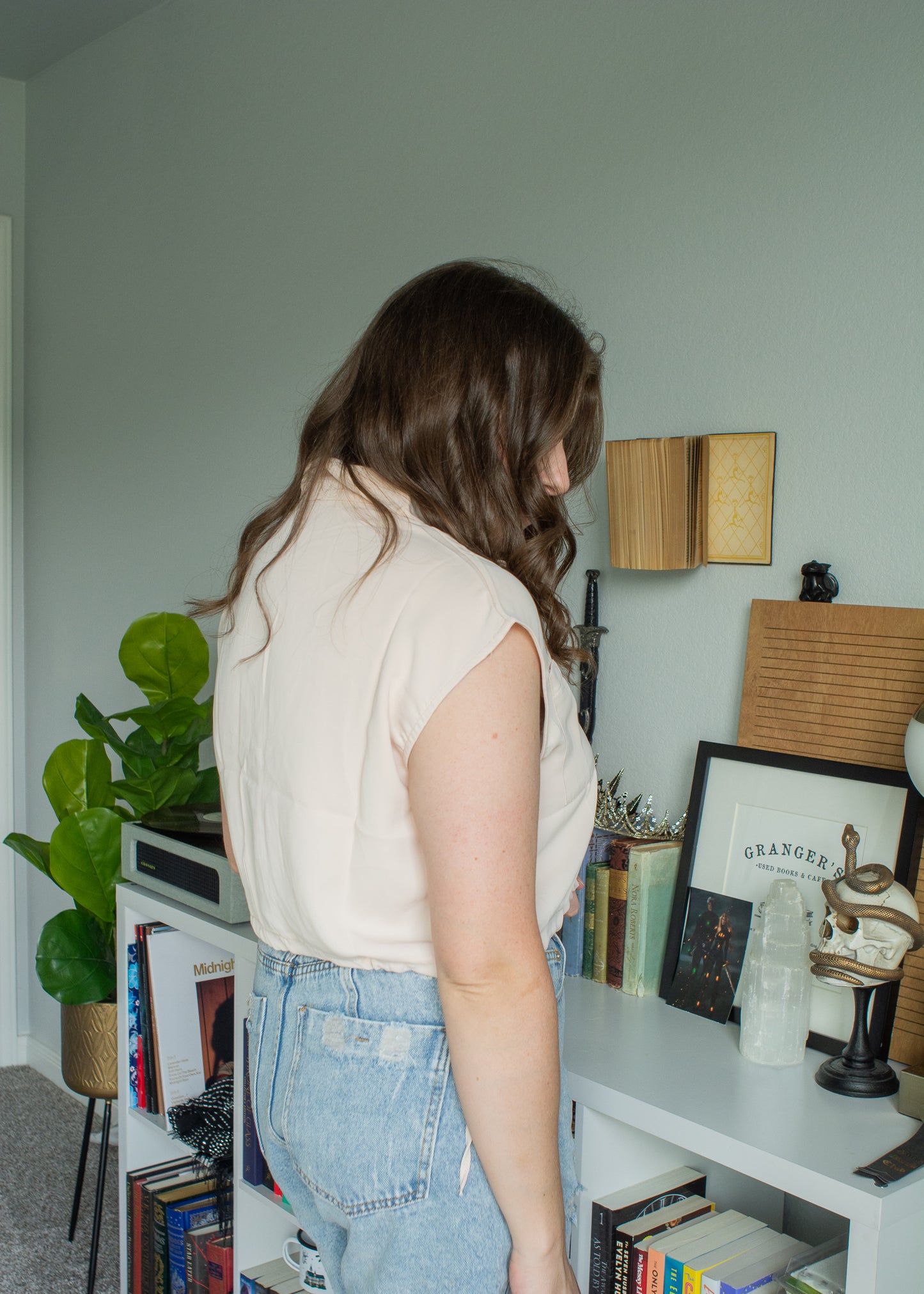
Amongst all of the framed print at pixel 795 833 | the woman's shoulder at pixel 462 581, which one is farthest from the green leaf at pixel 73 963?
the woman's shoulder at pixel 462 581

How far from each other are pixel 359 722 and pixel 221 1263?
131 cm

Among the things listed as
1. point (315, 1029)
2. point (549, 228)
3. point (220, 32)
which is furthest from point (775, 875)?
point (220, 32)

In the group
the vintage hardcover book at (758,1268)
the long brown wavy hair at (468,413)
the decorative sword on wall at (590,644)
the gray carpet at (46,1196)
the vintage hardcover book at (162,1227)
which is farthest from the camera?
the gray carpet at (46,1196)

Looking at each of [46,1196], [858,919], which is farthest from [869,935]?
[46,1196]

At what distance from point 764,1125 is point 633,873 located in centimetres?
43

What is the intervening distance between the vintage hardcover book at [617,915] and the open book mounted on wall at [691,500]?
417 mm

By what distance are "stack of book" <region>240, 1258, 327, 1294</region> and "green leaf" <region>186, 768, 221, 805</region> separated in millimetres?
899

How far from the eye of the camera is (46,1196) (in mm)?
2613

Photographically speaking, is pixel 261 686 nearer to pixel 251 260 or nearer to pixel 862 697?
pixel 862 697

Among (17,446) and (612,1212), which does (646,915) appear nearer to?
(612,1212)

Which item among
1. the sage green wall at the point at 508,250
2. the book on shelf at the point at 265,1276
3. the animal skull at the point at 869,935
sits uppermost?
the sage green wall at the point at 508,250

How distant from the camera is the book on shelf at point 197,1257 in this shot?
6.04ft

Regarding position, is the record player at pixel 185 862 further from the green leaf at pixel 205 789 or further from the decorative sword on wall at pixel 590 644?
the decorative sword on wall at pixel 590 644

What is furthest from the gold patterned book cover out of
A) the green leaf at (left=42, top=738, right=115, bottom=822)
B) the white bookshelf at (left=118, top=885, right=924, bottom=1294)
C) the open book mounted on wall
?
the green leaf at (left=42, top=738, right=115, bottom=822)
